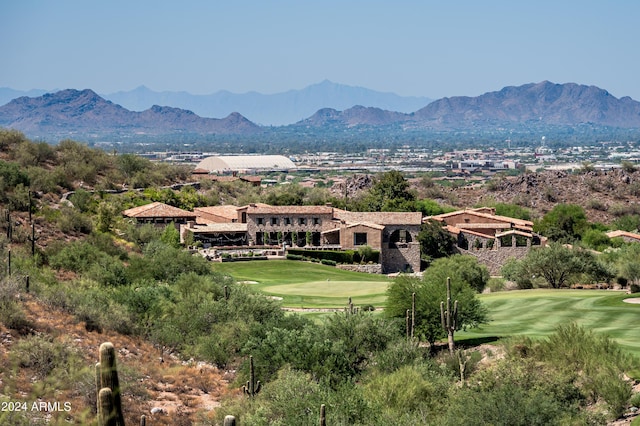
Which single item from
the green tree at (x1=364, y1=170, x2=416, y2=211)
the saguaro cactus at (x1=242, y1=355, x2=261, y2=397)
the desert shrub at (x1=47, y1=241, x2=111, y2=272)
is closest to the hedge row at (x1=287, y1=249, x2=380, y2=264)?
the green tree at (x1=364, y1=170, x2=416, y2=211)

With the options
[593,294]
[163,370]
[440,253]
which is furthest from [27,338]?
[440,253]

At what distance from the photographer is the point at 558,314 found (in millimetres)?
40375

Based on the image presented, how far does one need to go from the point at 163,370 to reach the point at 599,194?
343 feet

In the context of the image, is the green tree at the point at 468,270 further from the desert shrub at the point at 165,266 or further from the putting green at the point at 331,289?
the desert shrub at the point at 165,266

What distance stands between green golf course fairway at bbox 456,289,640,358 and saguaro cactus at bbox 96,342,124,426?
79.5 ft

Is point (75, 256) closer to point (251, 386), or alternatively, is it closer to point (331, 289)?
point (331, 289)

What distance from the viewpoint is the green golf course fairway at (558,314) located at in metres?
35.7

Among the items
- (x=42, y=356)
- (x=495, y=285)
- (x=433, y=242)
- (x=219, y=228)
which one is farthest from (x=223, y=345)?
(x=219, y=228)

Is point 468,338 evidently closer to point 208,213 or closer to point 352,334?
point 352,334

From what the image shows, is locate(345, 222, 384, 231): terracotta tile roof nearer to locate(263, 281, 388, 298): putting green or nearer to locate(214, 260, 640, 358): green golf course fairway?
locate(214, 260, 640, 358): green golf course fairway

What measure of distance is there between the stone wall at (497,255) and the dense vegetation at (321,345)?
12.9m

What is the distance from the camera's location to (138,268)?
47.2m

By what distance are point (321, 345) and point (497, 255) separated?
42395 millimetres

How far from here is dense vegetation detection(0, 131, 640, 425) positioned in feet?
73.4
